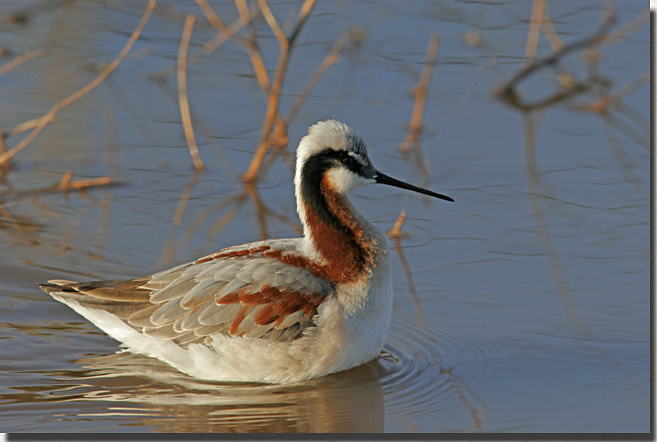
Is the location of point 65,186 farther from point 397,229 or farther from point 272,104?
point 397,229

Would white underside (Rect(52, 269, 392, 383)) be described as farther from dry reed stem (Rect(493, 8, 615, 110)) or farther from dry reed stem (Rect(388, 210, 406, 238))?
dry reed stem (Rect(493, 8, 615, 110))

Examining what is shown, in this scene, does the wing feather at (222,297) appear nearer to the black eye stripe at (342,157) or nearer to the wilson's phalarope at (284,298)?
the wilson's phalarope at (284,298)

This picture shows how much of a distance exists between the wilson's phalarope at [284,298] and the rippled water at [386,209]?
0.18 m

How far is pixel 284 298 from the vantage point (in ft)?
22.2

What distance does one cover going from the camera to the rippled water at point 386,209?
641cm

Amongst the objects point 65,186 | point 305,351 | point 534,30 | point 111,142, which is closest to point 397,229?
point 305,351

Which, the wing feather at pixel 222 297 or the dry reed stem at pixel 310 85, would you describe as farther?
the dry reed stem at pixel 310 85

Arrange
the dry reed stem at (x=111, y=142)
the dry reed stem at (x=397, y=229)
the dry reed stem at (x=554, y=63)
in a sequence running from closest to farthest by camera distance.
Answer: the dry reed stem at (x=397, y=229) < the dry reed stem at (x=111, y=142) < the dry reed stem at (x=554, y=63)

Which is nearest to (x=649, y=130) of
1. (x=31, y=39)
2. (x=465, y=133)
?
(x=465, y=133)

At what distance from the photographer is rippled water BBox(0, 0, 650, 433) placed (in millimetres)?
6410

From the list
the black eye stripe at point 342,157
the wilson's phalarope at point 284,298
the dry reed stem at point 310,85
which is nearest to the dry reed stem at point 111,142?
the dry reed stem at point 310,85

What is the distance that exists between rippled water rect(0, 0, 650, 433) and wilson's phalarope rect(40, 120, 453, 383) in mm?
178

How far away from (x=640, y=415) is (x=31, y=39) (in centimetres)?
844

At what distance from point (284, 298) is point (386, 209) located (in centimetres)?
251
